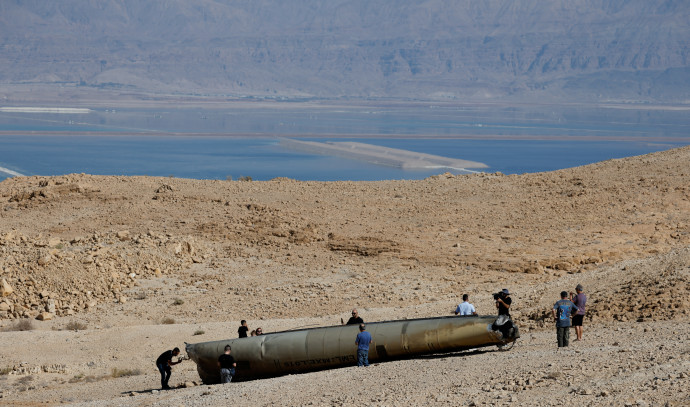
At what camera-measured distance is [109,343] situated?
2175 cm

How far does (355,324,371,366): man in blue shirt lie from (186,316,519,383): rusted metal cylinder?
34cm

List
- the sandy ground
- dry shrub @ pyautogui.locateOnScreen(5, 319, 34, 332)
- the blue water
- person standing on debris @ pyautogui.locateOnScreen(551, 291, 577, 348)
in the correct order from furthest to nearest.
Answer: the blue water → dry shrub @ pyautogui.locateOnScreen(5, 319, 34, 332) → person standing on debris @ pyautogui.locateOnScreen(551, 291, 577, 348) → the sandy ground

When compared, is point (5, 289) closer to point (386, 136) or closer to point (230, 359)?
point (230, 359)

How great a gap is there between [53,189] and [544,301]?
25405 mm

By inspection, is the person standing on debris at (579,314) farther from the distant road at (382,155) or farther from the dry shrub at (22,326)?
the distant road at (382,155)

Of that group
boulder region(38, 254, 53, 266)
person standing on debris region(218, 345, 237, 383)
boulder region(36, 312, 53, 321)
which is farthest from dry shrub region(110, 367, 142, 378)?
boulder region(38, 254, 53, 266)

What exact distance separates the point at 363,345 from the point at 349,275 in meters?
11.6

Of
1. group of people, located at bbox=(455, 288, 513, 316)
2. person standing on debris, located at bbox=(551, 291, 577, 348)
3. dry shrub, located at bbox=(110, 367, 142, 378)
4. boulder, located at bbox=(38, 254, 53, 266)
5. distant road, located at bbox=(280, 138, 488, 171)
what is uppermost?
distant road, located at bbox=(280, 138, 488, 171)

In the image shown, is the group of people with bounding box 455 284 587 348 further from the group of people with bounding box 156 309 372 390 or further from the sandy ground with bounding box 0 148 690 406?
the group of people with bounding box 156 309 372 390

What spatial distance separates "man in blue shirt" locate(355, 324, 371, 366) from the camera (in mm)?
16797

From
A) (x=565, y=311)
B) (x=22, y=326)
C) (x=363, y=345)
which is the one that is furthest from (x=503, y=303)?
(x=22, y=326)

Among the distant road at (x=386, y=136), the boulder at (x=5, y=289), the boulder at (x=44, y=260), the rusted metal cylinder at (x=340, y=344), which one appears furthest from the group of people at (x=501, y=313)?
the distant road at (x=386, y=136)

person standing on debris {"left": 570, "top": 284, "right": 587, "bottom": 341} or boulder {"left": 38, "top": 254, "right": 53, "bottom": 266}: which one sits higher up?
boulder {"left": 38, "top": 254, "right": 53, "bottom": 266}

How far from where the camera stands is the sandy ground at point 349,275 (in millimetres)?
14930
